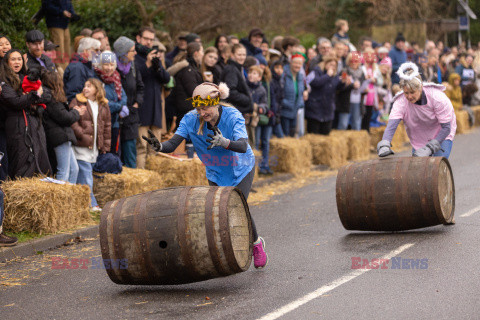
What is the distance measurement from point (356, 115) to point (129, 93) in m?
7.40

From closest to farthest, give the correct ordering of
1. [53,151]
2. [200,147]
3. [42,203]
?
[200,147] < [42,203] < [53,151]

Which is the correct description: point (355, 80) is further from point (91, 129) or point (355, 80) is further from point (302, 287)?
point (302, 287)

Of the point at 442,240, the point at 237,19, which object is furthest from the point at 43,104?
the point at 237,19

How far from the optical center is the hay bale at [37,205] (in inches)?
392

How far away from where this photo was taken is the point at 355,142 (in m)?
18.2

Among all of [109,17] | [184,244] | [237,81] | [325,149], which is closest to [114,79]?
[237,81]

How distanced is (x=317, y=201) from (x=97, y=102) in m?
3.62

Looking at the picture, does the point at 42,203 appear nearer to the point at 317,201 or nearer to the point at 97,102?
the point at 97,102

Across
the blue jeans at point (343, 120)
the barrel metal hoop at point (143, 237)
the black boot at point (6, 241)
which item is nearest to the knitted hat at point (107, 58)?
the black boot at point (6, 241)

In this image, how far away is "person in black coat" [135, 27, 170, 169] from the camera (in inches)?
531

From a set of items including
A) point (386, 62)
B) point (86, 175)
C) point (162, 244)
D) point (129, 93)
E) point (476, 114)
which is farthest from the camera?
point (476, 114)

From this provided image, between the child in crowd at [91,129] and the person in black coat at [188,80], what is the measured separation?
7.40 feet

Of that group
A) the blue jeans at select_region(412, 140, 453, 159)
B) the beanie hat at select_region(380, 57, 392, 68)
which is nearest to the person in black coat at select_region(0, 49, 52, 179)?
the blue jeans at select_region(412, 140, 453, 159)

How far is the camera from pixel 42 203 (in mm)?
10039
